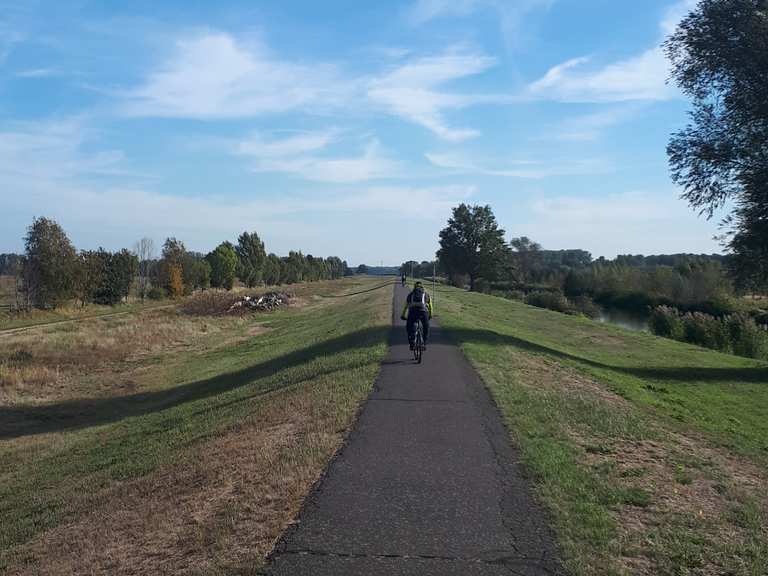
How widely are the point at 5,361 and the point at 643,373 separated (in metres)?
22.2

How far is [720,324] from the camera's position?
106 ft

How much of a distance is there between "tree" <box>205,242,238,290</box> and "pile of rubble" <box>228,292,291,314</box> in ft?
62.3

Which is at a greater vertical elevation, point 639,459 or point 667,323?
point 667,323

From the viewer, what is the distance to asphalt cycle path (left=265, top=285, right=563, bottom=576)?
4.85 m

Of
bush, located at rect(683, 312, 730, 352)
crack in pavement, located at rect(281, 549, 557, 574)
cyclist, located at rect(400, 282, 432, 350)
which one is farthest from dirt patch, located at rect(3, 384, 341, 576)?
bush, located at rect(683, 312, 730, 352)

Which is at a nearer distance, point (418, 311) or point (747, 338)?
point (418, 311)

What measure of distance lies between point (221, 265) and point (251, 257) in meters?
17.7

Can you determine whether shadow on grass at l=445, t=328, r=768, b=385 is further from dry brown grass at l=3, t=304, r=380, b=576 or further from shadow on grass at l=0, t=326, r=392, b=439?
dry brown grass at l=3, t=304, r=380, b=576

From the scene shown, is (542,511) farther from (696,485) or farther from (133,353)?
(133,353)

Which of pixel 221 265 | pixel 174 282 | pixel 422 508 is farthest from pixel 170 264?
pixel 422 508

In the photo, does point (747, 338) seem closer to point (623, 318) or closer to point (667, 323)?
→ point (667, 323)

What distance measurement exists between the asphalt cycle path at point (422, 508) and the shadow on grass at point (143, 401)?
21.0 feet

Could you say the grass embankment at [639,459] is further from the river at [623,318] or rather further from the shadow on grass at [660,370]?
the river at [623,318]

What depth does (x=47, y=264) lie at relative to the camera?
45250 mm
